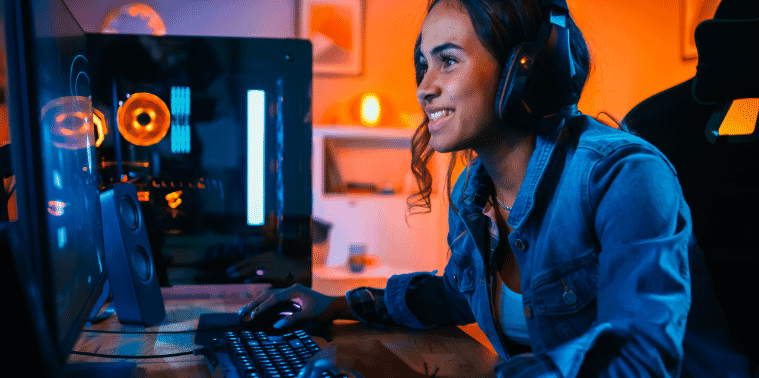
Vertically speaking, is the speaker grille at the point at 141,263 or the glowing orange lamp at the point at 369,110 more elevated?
the glowing orange lamp at the point at 369,110

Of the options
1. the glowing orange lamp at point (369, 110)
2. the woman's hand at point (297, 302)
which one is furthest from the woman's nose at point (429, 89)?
the glowing orange lamp at point (369, 110)

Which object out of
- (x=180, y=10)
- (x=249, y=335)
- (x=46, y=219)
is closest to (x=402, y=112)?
(x=180, y=10)

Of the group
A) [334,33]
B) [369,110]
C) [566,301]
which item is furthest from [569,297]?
[334,33]

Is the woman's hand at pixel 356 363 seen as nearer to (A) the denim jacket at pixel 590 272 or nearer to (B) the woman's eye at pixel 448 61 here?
(A) the denim jacket at pixel 590 272

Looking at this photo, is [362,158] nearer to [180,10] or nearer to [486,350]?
[180,10]

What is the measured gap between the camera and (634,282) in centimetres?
51

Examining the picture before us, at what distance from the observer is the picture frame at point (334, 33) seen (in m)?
3.02

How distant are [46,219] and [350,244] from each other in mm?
2514

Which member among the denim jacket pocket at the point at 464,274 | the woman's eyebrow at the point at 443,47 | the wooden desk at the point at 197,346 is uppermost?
the woman's eyebrow at the point at 443,47

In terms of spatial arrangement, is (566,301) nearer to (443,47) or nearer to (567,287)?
(567,287)

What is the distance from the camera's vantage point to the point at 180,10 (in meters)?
3.03

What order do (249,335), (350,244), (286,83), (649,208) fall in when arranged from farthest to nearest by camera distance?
(350,244) < (286,83) < (249,335) < (649,208)

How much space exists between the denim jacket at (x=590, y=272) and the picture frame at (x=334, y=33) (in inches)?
91.7

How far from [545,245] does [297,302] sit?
0.42 metres
